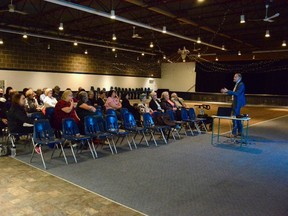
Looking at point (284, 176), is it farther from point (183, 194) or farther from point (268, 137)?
point (268, 137)

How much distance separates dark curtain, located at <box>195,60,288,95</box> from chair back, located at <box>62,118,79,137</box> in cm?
1846

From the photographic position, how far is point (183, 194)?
147 inches

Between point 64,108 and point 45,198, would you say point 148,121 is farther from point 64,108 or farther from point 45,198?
point 45,198

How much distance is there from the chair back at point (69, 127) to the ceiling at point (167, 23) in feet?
17.5

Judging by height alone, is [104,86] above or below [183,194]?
above

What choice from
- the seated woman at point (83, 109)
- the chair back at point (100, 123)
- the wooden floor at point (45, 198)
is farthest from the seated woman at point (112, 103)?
the wooden floor at point (45, 198)

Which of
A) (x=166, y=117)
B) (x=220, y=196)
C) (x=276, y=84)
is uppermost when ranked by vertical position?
(x=276, y=84)

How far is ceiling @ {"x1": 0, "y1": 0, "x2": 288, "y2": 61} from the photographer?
10.9m

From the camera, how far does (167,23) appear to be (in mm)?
13727

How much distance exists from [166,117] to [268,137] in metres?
3.11

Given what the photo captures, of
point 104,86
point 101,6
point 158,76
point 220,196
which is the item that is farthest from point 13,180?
point 158,76

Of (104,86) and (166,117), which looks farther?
(104,86)

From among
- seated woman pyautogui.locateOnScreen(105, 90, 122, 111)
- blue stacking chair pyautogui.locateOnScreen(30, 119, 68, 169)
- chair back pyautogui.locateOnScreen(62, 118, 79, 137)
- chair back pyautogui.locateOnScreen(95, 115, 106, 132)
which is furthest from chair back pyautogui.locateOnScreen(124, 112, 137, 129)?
blue stacking chair pyautogui.locateOnScreen(30, 119, 68, 169)

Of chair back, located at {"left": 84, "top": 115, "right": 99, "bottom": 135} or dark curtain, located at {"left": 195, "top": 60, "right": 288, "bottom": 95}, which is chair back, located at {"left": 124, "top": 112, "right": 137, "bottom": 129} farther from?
dark curtain, located at {"left": 195, "top": 60, "right": 288, "bottom": 95}
